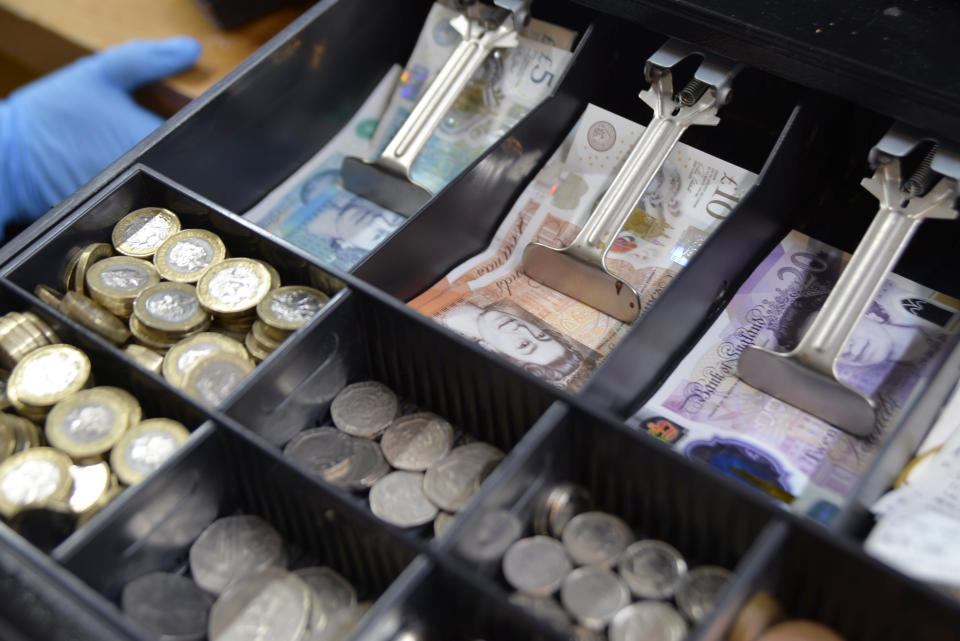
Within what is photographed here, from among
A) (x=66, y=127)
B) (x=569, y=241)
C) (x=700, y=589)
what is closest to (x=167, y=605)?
(x=700, y=589)

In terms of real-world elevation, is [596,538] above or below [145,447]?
above

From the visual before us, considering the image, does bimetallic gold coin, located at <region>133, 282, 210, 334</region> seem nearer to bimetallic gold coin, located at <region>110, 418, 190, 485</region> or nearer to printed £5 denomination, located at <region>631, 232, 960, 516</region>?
bimetallic gold coin, located at <region>110, 418, 190, 485</region>

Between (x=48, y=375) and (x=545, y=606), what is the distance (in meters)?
0.78

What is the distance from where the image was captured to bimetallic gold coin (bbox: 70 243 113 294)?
1382 millimetres

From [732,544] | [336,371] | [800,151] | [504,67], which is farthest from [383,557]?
[504,67]

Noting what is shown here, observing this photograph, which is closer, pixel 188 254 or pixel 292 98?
pixel 188 254

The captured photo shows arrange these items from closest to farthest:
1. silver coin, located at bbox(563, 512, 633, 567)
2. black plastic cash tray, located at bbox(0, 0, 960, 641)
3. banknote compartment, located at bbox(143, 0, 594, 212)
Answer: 1. black plastic cash tray, located at bbox(0, 0, 960, 641)
2. silver coin, located at bbox(563, 512, 633, 567)
3. banknote compartment, located at bbox(143, 0, 594, 212)

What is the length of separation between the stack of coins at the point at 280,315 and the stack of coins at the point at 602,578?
17.9 inches

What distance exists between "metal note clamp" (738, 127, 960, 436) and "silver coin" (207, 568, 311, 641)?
743 mm

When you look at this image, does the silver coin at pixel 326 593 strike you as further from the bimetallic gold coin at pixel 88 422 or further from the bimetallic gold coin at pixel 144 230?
the bimetallic gold coin at pixel 144 230

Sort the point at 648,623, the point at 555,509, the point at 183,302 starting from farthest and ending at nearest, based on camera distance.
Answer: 1. the point at 183,302
2. the point at 555,509
3. the point at 648,623

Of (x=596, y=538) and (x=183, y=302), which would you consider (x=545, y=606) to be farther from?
(x=183, y=302)

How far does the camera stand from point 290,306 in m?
1.33

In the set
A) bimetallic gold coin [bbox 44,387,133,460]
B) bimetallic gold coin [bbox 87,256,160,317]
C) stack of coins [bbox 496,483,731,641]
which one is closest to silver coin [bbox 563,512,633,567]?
stack of coins [bbox 496,483,731,641]
